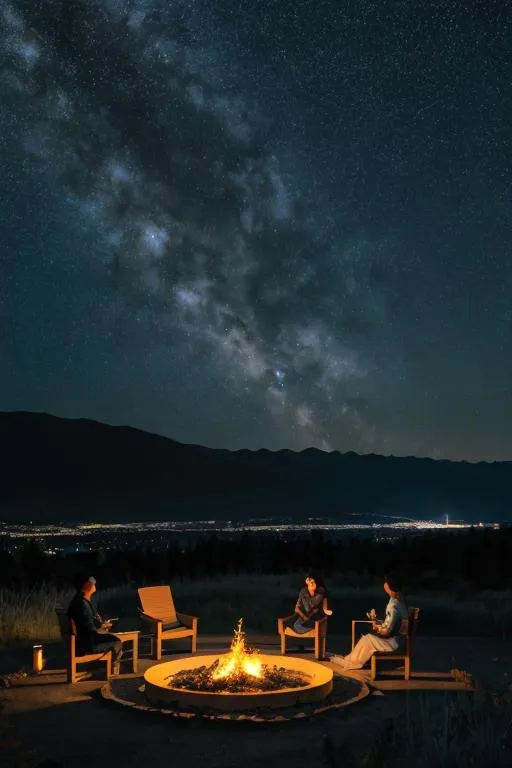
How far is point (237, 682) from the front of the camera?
894 centimetres

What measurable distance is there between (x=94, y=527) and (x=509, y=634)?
151 m

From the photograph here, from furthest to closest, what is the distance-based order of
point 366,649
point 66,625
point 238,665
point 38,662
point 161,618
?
point 161,618, point 38,662, point 366,649, point 66,625, point 238,665

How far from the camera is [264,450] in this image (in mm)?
199125

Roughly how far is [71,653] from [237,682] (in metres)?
2.06

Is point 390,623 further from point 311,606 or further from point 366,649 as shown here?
point 311,606

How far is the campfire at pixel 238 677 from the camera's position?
8883 mm

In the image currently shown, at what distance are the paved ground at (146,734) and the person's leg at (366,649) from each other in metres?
0.84

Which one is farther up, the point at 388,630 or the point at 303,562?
the point at 388,630

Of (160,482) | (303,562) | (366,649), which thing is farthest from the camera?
(160,482)

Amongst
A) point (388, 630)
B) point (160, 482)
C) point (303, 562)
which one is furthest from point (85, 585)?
point (160, 482)

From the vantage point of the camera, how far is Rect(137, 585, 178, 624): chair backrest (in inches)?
455

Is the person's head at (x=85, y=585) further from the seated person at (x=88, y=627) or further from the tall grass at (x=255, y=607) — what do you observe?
the tall grass at (x=255, y=607)

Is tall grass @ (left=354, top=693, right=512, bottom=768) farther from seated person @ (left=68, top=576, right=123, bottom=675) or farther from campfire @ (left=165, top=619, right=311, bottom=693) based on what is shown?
seated person @ (left=68, top=576, right=123, bottom=675)

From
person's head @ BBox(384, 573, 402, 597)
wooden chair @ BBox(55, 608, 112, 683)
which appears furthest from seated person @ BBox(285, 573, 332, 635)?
wooden chair @ BBox(55, 608, 112, 683)
